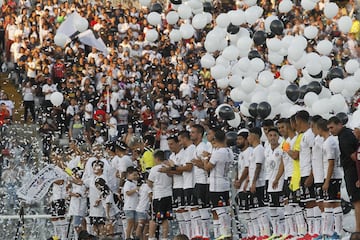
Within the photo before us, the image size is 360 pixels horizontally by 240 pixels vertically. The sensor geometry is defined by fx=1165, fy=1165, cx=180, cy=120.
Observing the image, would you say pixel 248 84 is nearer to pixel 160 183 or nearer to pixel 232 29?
pixel 232 29

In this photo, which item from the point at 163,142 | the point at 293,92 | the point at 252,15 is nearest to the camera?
the point at 293,92

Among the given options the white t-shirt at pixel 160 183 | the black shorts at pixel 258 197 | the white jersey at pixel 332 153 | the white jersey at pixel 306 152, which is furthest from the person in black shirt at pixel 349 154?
the white t-shirt at pixel 160 183

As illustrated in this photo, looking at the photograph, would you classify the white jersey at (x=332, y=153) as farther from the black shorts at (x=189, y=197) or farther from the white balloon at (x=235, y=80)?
the white balloon at (x=235, y=80)

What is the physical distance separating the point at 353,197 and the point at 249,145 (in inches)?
93.5

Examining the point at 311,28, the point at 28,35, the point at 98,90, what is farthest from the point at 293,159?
the point at 28,35

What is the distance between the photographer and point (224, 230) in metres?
16.7

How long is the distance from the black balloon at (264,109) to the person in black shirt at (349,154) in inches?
84.3

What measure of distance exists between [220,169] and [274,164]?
0.98 meters

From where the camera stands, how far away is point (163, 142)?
24250 mm

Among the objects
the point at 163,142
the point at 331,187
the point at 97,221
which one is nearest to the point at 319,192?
the point at 331,187

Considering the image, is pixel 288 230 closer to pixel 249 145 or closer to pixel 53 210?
pixel 249 145

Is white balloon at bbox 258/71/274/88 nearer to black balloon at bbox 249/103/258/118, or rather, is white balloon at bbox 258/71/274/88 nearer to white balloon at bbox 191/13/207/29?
black balloon at bbox 249/103/258/118

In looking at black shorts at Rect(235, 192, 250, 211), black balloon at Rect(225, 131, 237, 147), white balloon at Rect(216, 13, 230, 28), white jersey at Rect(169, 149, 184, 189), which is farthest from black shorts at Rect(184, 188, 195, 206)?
white balloon at Rect(216, 13, 230, 28)

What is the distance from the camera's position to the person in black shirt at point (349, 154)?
48.2 feet
